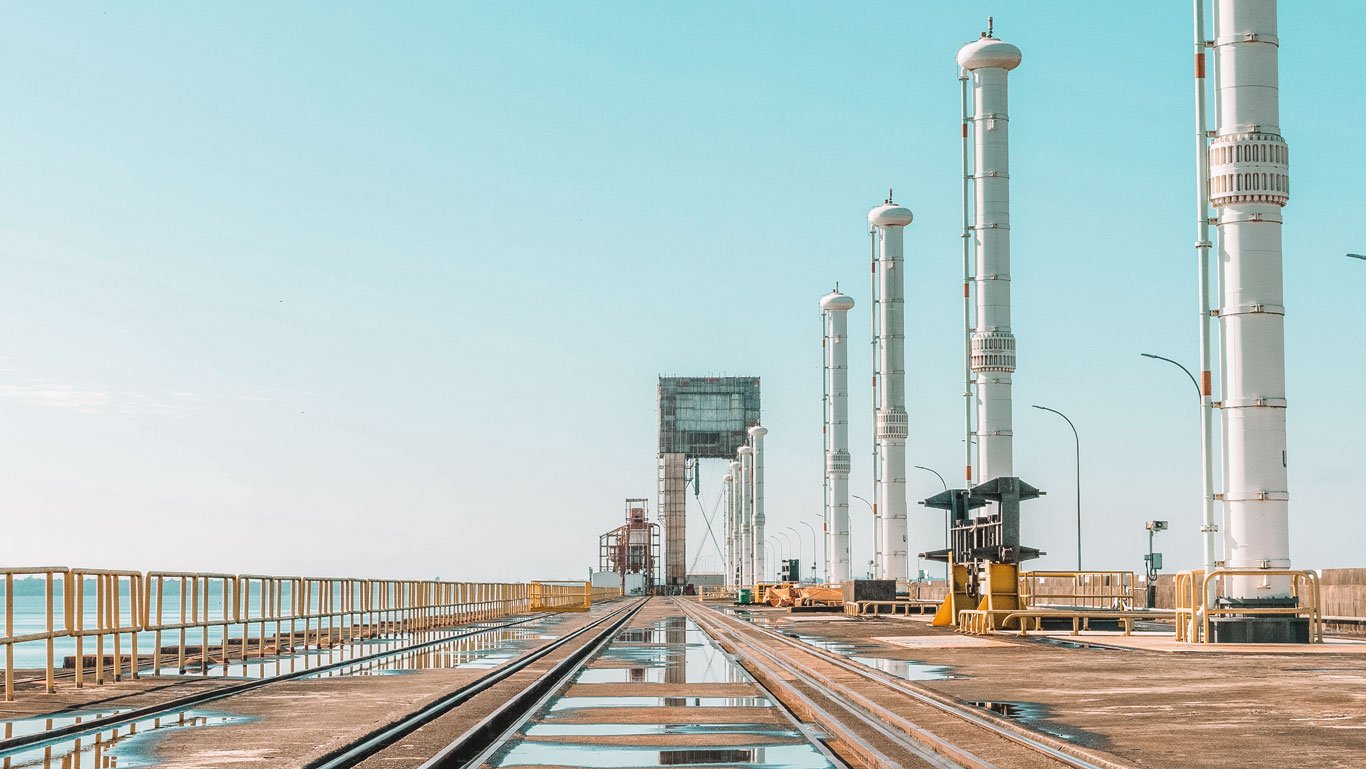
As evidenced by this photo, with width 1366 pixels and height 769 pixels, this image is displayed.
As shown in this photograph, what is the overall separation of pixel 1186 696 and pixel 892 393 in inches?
2227

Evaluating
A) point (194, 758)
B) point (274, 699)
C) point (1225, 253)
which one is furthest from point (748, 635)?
point (194, 758)

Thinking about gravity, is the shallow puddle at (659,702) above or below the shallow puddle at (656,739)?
below

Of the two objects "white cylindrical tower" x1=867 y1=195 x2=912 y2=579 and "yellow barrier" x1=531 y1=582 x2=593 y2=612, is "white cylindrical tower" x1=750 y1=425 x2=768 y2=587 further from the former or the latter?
"white cylindrical tower" x1=867 y1=195 x2=912 y2=579

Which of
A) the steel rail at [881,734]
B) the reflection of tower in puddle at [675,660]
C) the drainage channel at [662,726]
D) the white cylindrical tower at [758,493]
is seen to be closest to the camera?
the steel rail at [881,734]

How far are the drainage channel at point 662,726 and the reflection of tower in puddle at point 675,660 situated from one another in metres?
0.03

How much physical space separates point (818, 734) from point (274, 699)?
7.02 m

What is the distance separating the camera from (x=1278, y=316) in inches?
1186

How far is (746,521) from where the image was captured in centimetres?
14138

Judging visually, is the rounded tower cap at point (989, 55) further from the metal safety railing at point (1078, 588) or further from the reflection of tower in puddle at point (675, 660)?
the reflection of tower in puddle at point (675, 660)

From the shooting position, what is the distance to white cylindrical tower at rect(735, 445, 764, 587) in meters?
138

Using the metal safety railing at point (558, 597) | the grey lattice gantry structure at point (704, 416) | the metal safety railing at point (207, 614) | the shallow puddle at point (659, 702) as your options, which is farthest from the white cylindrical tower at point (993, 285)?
the grey lattice gantry structure at point (704, 416)

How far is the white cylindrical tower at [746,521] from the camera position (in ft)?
454

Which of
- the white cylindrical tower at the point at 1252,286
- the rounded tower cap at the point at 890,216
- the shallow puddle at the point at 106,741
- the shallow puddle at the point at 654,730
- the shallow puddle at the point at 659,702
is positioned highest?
the rounded tower cap at the point at 890,216

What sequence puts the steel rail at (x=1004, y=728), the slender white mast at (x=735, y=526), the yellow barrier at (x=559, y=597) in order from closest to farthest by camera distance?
the steel rail at (x=1004, y=728) → the yellow barrier at (x=559, y=597) → the slender white mast at (x=735, y=526)
